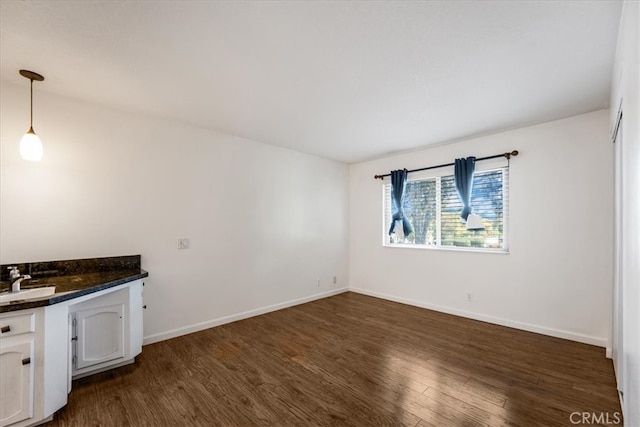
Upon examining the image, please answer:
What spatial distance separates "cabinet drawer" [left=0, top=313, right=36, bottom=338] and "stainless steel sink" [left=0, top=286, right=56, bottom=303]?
0.55 ft

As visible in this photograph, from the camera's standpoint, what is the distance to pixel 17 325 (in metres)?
1.79

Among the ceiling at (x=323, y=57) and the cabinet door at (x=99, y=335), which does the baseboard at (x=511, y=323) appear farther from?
the cabinet door at (x=99, y=335)

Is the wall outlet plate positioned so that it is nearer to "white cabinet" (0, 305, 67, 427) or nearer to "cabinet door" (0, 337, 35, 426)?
"white cabinet" (0, 305, 67, 427)

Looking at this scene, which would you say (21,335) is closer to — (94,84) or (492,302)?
(94,84)

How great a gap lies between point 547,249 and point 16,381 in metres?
5.13

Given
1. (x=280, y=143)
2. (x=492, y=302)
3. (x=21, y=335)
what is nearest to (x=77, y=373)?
(x=21, y=335)

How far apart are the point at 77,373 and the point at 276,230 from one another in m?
2.73

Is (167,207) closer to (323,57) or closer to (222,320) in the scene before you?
(222,320)

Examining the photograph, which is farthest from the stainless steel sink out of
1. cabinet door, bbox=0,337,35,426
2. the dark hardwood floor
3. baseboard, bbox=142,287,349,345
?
baseboard, bbox=142,287,349,345

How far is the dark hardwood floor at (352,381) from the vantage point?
1976 millimetres

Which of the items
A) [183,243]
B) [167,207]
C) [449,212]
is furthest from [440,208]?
[167,207]

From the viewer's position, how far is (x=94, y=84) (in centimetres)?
252

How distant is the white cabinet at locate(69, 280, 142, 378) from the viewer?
237 cm

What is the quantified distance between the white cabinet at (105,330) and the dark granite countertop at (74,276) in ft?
0.33
